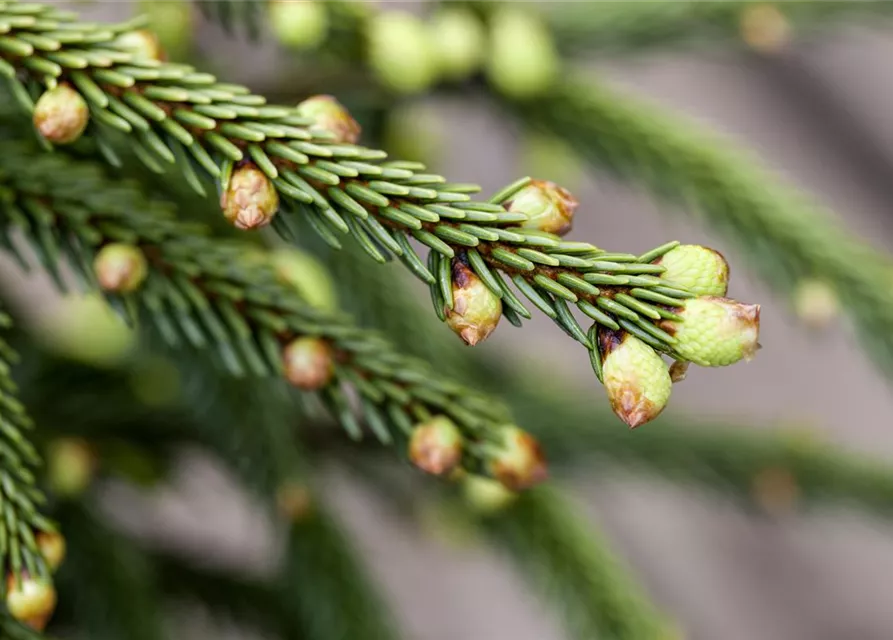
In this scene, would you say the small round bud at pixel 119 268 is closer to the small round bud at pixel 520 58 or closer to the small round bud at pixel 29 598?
the small round bud at pixel 29 598

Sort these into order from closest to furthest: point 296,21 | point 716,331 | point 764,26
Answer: point 716,331, point 296,21, point 764,26

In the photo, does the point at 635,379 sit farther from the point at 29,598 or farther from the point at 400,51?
the point at 400,51

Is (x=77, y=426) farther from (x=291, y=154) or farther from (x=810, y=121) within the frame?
(x=810, y=121)

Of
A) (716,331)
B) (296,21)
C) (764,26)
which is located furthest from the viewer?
(764,26)

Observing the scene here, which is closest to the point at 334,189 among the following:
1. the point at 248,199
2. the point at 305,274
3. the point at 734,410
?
the point at 248,199

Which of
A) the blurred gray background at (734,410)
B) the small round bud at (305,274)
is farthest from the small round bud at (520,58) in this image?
the blurred gray background at (734,410)

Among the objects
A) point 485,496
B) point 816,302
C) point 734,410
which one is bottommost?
point 734,410

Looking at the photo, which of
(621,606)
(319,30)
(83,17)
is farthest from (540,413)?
(83,17)
